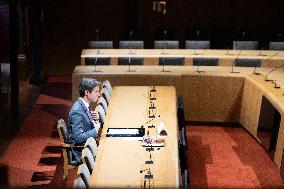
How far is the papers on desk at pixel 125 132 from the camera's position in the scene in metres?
6.01

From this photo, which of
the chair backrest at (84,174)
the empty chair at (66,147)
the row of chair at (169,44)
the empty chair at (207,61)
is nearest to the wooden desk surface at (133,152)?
the chair backrest at (84,174)

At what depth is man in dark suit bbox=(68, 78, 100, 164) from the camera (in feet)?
19.5

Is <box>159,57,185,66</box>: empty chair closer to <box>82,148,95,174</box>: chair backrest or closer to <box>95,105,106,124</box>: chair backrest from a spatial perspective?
<box>95,105,106,124</box>: chair backrest

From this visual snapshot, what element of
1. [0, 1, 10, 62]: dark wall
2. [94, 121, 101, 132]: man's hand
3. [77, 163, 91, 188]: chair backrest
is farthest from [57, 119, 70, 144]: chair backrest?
[0, 1, 10, 62]: dark wall

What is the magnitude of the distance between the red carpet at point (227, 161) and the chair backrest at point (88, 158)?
1.84 meters

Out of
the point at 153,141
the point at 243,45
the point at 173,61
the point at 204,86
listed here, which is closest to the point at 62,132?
the point at 153,141

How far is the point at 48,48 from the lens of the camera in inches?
486

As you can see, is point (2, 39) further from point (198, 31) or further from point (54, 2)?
point (198, 31)

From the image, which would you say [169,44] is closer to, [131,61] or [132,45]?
[132,45]

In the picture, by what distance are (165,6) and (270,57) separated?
370 centimetres

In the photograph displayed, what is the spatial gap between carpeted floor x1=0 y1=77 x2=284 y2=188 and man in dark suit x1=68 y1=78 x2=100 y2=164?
88cm

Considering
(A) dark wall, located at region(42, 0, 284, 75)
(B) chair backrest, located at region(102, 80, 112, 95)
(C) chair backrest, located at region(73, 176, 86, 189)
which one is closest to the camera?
(C) chair backrest, located at region(73, 176, 86, 189)

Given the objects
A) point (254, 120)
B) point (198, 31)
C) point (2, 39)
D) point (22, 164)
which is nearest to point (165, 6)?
point (198, 31)

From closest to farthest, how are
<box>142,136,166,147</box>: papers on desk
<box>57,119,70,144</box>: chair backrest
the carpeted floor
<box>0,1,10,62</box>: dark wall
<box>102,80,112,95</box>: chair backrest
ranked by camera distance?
<box>142,136,166,147</box>: papers on desk
<box>57,119,70,144</box>: chair backrest
the carpeted floor
<box>102,80,112,95</box>: chair backrest
<box>0,1,10,62</box>: dark wall
